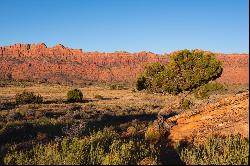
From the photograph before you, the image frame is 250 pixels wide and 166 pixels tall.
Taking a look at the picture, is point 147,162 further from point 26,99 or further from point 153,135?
point 26,99

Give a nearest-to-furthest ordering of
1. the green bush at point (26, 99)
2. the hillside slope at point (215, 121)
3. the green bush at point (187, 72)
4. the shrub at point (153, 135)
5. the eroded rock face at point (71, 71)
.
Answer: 1. the hillside slope at point (215, 121)
2. the shrub at point (153, 135)
3. the green bush at point (187, 72)
4. the green bush at point (26, 99)
5. the eroded rock face at point (71, 71)

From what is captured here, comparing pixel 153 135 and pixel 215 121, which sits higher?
pixel 215 121

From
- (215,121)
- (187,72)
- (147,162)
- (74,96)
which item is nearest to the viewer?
(147,162)

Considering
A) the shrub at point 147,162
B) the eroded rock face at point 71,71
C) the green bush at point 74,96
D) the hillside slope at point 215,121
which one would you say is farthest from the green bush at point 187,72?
the eroded rock face at point 71,71

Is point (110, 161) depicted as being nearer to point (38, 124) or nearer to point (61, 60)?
point (38, 124)

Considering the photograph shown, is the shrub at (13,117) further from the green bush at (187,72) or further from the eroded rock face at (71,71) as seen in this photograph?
the eroded rock face at (71,71)

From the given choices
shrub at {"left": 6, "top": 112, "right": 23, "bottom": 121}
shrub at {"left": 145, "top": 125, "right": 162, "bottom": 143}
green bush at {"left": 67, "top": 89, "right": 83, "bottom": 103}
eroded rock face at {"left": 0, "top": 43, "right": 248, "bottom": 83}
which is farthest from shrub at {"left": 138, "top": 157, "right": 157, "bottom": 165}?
eroded rock face at {"left": 0, "top": 43, "right": 248, "bottom": 83}

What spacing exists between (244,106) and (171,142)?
3.39 meters

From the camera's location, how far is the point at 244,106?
47.9 ft

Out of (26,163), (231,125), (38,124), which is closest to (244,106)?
(231,125)

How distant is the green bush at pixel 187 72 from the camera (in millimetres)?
37125

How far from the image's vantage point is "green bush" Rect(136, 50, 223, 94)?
37.1 m

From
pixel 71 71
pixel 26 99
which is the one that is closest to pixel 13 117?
pixel 26 99

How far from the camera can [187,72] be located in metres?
37.2
